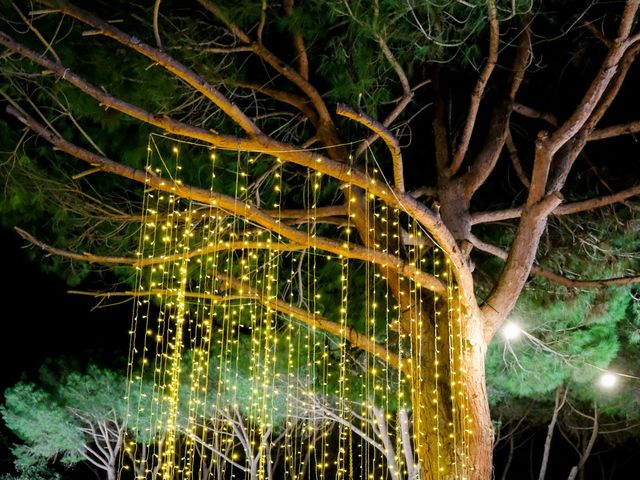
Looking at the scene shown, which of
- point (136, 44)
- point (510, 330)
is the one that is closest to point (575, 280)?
point (510, 330)

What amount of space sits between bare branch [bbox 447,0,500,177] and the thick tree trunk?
107cm

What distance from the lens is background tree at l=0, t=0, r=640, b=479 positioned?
3418mm

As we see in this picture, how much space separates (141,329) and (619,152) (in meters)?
9.85

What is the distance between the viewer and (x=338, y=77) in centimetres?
389

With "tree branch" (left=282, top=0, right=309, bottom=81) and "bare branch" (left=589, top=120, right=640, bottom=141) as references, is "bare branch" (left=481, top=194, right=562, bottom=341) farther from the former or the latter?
"tree branch" (left=282, top=0, right=309, bottom=81)

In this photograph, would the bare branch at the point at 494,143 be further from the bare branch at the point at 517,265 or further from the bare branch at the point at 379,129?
the bare branch at the point at 379,129

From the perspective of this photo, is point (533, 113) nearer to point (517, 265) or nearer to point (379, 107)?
point (379, 107)

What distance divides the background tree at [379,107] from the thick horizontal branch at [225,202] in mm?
11

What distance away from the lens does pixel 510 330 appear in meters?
5.14

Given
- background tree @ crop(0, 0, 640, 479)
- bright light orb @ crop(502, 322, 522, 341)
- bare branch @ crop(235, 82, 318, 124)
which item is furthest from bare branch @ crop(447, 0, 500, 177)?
bright light orb @ crop(502, 322, 522, 341)

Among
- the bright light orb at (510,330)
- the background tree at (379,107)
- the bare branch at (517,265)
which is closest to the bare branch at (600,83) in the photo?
the background tree at (379,107)

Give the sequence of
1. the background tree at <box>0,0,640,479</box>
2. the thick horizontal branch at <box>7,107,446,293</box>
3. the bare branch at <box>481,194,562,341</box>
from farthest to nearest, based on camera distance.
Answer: the bare branch at <box>481,194,562,341</box> < the background tree at <box>0,0,640,479</box> < the thick horizontal branch at <box>7,107,446,293</box>

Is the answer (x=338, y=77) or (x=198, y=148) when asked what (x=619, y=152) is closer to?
(x=338, y=77)

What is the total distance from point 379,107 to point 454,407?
2.19 metres
